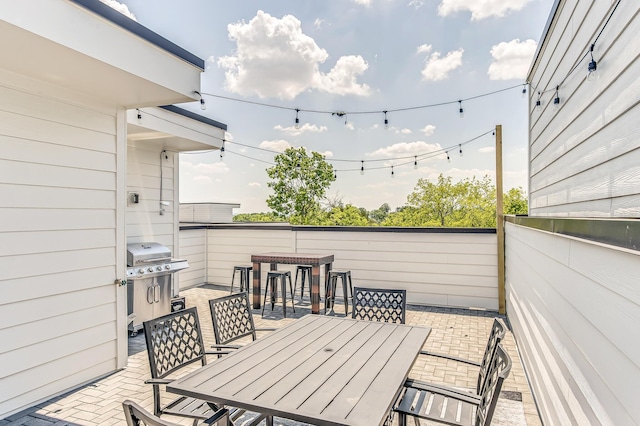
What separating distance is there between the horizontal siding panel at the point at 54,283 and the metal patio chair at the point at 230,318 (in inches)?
54.2

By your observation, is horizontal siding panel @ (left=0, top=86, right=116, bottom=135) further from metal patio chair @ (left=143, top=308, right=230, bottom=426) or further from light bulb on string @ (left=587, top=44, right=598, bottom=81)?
light bulb on string @ (left=587, top=44, right=598, bottom=81)

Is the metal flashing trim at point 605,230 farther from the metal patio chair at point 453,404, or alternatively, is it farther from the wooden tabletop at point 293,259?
the wooden tabletop at point 293,259

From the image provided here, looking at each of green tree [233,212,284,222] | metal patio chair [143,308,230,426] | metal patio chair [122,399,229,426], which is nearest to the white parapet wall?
metal patio chair [143,308,230,426]

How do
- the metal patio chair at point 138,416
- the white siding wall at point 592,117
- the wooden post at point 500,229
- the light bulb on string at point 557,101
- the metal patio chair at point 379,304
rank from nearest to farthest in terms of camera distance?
the metal patio chair at point 138,416
the white siding wall at point 592,117
the light bulb on string at point 557,101
the metal patio chair at point 379,304
the wooden post at point 500,229

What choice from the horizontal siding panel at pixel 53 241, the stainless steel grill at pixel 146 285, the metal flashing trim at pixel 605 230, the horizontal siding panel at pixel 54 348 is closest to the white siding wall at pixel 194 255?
the stainless steel grill at pixel 146 285

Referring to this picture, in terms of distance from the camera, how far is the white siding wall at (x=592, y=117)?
1.65m

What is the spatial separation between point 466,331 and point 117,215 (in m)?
4.08

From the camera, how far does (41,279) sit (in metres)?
2.99

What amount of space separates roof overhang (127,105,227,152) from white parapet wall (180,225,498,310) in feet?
5.83

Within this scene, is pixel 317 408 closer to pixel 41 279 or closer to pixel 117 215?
pixel 41 279

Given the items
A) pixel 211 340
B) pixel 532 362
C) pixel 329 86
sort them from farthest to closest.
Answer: pixel 329 86 < pixel 211 340 < pixel 532 362

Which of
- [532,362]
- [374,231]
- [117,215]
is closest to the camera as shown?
[532,362]

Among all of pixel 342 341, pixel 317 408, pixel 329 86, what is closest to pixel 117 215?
pixel 342 341

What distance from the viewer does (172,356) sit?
2307mm
